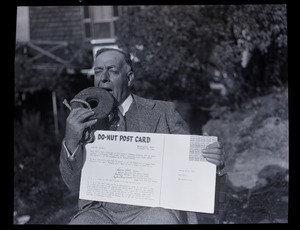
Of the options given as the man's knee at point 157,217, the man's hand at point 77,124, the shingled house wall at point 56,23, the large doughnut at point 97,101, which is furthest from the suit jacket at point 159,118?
the shingled house wall at point 56,23

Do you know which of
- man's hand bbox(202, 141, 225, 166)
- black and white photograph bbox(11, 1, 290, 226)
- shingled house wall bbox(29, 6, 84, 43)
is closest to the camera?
man's hand bbox(202, 141, 225, 166)

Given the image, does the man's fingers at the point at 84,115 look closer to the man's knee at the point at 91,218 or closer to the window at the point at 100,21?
the man's knee at the point at 91,218

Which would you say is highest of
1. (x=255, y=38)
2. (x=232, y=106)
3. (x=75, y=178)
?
(x=255, y=38)

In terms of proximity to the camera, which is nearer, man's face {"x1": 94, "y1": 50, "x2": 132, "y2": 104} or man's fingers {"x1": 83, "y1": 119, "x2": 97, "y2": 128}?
man's fingers {"x1": 83, "y1": 119, "x2": 97, "y2": 128}

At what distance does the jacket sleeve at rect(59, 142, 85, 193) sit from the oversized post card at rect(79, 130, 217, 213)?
0.04 m

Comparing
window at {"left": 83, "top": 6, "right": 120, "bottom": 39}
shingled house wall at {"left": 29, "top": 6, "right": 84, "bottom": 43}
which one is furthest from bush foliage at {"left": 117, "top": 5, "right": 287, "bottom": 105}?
shingled house wall at {"left": 29, "top": 6, "right": 84, "bottom": 43}

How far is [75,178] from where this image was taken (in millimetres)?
2049

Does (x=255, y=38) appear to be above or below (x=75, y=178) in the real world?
above

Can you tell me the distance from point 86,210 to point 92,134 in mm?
420

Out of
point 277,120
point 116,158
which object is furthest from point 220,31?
point 116,158

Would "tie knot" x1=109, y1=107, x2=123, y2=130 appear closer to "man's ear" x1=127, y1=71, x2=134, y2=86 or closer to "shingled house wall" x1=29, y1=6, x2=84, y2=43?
"man's ear" x1=127, y1=71, x2=134, y2=86

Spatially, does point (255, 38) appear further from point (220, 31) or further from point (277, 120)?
point (277, 120)

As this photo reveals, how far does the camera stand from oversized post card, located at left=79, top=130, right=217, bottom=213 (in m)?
1.98

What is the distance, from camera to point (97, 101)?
202 centimetres
